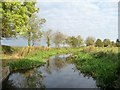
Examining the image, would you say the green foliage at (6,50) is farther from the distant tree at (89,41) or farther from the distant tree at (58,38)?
the distant tree at (89,41)

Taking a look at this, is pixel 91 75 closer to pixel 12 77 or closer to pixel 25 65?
pixel 12 77

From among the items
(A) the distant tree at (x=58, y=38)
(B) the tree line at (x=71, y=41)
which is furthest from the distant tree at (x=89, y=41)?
(A) the distant tree at (x=58, y=38)

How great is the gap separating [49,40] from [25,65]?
37.5 metres

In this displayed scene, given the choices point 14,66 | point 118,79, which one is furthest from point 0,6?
point 118,79

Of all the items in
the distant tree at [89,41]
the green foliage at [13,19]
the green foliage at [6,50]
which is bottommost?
the green foliage at [6,50]

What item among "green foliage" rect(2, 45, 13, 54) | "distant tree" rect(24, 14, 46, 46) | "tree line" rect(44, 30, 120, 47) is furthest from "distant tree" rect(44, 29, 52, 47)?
"green foliage" rect(2, 45, 13, 54)

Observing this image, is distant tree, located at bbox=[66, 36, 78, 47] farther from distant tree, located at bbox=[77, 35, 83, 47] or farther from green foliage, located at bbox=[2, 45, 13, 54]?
green foliage, located at bbox=[2, 45, 13, 54]

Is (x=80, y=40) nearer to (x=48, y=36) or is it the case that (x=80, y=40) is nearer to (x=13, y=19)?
(x=48, y=36)

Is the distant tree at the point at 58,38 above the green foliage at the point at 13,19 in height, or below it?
below

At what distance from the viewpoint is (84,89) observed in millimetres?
14844

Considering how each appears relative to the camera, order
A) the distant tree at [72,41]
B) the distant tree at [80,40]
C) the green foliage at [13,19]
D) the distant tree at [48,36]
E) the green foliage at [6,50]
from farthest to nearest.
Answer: the distant tree at [80,40]
the distant tree at [72,41]
the distant tree at [48,36]
the green foliage at [6,50]
the green foliage at [13,19]

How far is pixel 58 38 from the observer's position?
7069 cm

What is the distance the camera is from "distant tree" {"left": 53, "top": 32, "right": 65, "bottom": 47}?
69.5 metres

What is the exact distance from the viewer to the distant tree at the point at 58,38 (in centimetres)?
6950
